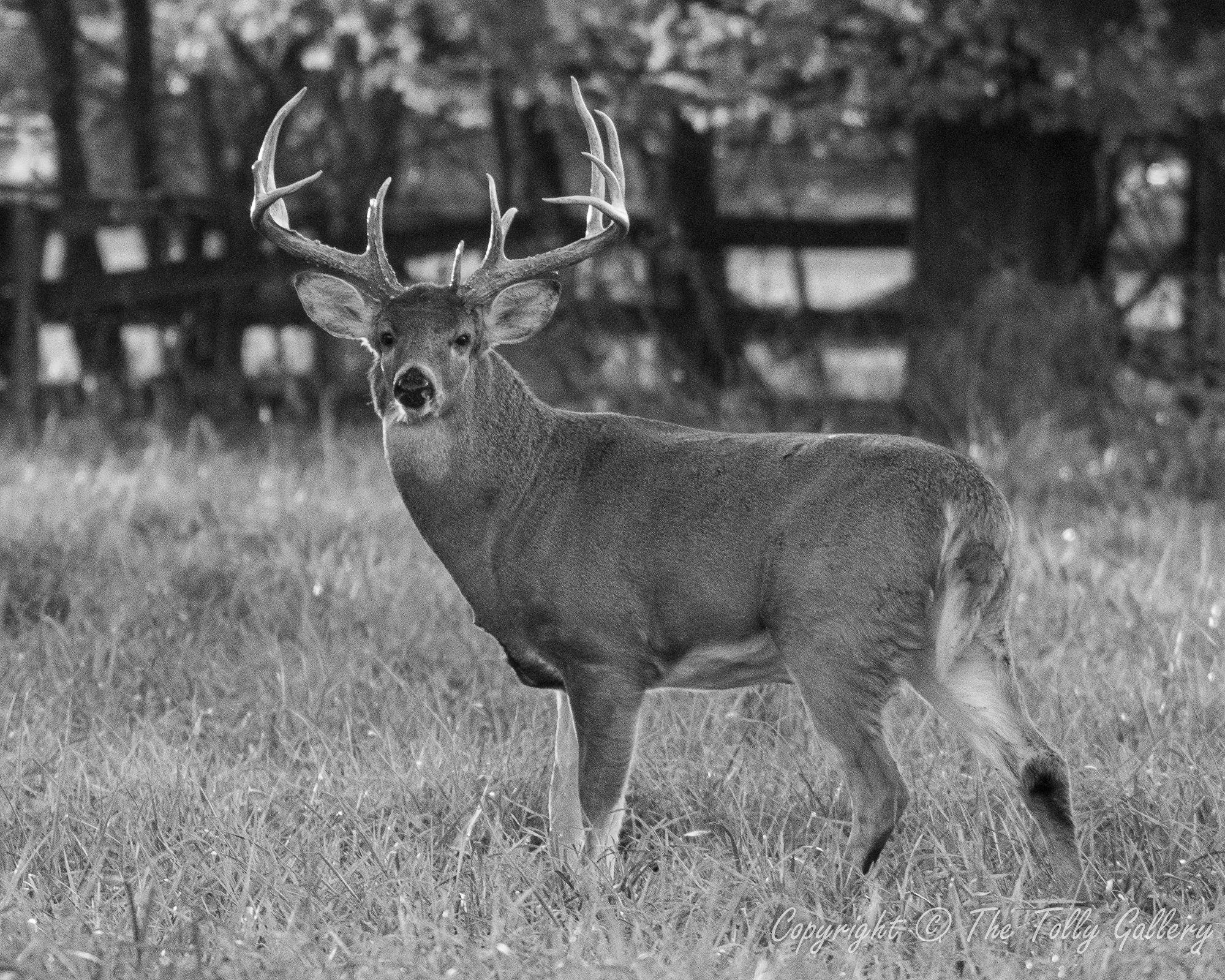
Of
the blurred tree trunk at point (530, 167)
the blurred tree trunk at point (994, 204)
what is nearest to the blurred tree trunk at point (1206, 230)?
the blurred tree trunk at point (994, 204)

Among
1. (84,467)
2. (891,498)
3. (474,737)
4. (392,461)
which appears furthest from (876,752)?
(84,467)

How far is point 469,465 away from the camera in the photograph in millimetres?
4652

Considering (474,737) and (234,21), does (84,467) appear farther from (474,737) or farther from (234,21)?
(474,737)

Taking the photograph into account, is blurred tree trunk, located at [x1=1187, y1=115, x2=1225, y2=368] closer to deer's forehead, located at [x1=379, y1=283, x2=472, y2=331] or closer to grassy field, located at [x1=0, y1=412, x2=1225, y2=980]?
grassy field, located at [x1=0, y1=412, x2=1225, y2=980]

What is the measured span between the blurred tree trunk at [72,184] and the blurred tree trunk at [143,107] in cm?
34

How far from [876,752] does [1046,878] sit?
42 centimetres

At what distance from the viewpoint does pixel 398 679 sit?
498cm

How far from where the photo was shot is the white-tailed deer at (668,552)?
3.96m

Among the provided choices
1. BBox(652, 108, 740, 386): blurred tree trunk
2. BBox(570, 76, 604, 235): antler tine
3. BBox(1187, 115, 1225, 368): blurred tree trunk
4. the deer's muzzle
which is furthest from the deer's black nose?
BBox(652, 108, 740, 386): blurred tree trunk

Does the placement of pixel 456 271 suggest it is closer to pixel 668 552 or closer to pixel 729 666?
pixel 668 552

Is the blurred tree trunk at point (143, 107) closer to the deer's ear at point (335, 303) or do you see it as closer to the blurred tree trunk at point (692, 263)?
the blurred tree trunk at point (692, 263)

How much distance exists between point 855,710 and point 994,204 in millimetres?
6638

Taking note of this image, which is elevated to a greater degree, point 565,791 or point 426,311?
point 426,311

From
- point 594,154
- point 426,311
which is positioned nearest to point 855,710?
point 426,311
